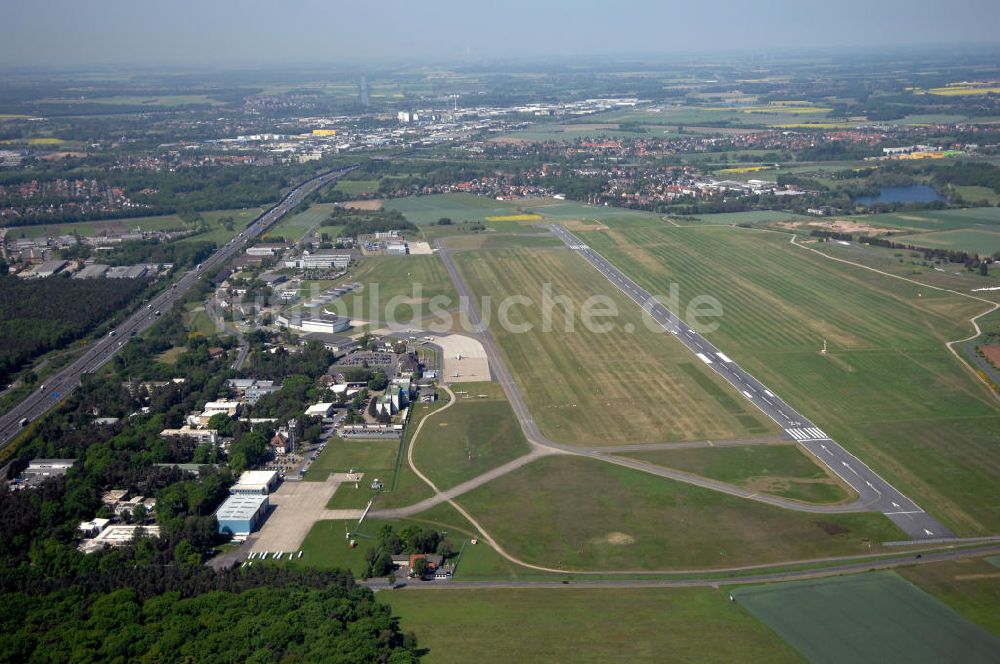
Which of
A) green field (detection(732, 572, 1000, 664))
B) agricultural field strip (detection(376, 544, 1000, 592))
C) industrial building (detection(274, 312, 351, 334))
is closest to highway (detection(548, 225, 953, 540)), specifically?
agricultural field strip (detection(376, 544, 1000, 592))

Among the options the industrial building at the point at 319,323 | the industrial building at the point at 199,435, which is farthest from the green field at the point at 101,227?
the industrial building at the point at 199,435

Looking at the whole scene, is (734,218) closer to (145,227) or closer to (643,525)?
(145,227)

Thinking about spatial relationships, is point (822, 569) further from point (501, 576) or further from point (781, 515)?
point (501, 576)

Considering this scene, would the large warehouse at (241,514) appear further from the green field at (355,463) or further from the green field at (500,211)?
the green field at (500,211)

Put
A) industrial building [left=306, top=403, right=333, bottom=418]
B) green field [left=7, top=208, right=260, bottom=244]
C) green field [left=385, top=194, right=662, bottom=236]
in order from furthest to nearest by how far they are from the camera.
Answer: green field [left=385, top=194, right=662, bottom=236]
green field [left=7, top=208, right=260, bottom=244]
industrial building [left=306, top=403, right=333, bottom=418]

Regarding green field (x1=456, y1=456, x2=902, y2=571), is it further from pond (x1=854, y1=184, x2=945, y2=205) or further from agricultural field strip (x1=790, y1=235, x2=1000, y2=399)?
pond (x1=854, y1=184, x2=945, y2=205)

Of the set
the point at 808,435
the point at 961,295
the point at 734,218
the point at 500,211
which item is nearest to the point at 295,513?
the point at 808,435
